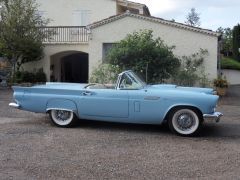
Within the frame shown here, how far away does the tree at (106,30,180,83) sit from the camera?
18203mm

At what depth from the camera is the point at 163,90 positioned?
372 inches

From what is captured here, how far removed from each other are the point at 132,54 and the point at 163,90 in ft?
29.2

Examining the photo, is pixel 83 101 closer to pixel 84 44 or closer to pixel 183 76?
pixel 183 76

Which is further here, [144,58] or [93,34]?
[93,34]

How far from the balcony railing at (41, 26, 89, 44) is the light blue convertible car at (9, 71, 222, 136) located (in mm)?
14942

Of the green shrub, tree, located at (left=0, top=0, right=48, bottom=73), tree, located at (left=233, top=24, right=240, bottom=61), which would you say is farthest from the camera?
tree, located at (left=233, top=24, right=240, bottom=61)

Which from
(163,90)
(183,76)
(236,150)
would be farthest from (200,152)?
(183,76)

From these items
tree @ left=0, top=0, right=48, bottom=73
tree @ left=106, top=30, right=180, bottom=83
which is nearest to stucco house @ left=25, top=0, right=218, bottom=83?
tree @ left=0, top=0, right=48, bottom=73

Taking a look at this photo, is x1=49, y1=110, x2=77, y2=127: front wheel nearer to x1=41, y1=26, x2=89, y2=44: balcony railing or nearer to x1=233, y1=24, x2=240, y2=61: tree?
x1=41, y1=26, x2=89, y2=44: balcony railing

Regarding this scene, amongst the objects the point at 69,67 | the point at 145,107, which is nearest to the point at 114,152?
the point at 145,107

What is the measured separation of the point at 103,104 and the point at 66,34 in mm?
16323

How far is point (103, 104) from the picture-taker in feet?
31.0

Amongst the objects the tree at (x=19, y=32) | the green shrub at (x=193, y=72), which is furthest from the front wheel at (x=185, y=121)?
the tree at (x=19, y=32)

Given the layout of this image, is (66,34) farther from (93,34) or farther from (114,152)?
(114,152)
